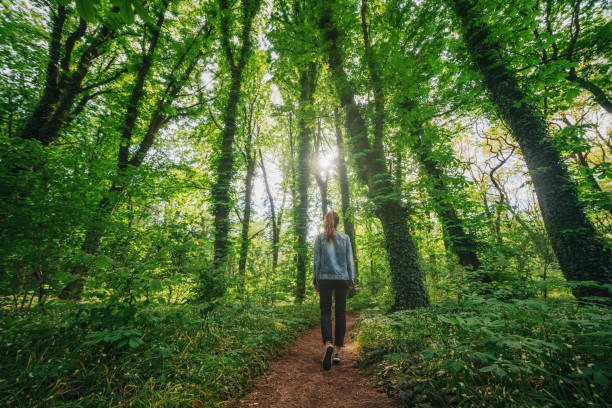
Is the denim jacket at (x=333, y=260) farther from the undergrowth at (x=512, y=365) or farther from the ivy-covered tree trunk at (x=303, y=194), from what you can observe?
the ivy-covered tree trunk at (x=303, y=194)

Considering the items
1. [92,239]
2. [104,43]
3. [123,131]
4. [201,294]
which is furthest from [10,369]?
[104,43]

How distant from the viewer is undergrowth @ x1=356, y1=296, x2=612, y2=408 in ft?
5.27

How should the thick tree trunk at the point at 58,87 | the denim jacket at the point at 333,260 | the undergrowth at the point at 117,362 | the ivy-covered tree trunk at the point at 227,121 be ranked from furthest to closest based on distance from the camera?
the ivy-covered tree trunk at the point at 227,121 → the thick tree trunk at the point at 58,87 → the denim jacket at the point at 333,260 → the undergrowth at the point at 117,362

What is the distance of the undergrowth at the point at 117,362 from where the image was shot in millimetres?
1964

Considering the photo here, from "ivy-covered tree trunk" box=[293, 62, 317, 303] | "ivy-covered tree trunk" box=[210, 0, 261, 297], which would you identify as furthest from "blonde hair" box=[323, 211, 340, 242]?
"ivy-covered tree trunk" box=[293, 62, 317, 303]

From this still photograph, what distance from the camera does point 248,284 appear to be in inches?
289

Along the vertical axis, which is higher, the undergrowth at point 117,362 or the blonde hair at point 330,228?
the blonde hair at point 330,228

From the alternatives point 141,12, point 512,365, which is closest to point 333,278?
point 512,365

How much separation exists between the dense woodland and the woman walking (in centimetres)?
64

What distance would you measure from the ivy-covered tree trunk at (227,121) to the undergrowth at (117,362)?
170 inches

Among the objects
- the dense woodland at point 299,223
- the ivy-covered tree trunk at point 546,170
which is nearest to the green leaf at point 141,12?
the dense woodland at point 299,223

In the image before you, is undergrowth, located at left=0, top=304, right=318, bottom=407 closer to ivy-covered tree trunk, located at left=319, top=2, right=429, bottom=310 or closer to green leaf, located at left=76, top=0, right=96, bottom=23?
green leaf, located at left=76, top=0, right=96, bottom=23

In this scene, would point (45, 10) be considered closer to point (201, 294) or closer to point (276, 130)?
point (201, 294)

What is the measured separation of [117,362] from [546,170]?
8159 mm
